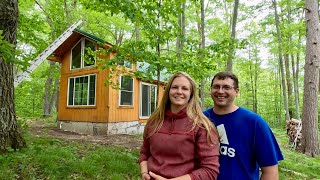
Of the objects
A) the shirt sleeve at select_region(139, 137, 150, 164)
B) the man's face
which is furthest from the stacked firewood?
the shirt sleeve at select_region(139, 137, 150, 164)

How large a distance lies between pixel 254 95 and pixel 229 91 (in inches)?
1131

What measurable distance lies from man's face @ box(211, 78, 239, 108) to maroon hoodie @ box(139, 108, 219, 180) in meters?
0.28

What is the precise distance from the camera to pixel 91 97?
11719 mm

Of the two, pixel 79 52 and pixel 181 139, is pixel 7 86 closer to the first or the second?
pixel 181 139

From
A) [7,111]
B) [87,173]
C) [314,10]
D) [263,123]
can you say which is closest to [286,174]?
[87,173]

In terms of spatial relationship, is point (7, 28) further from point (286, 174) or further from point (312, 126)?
point (312, 126)

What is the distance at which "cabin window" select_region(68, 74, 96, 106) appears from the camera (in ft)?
38.5

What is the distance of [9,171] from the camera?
4293 mm

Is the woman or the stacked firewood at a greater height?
the woman

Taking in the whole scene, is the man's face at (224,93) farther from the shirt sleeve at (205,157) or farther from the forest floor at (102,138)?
the forest floor at (102,138)

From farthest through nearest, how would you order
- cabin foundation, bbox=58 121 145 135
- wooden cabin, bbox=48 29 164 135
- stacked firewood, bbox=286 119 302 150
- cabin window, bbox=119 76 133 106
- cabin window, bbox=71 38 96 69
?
cabin window, bbox=71 38 96 69
cabin window, bbox=119 76 133 106
wooden cabin, bbox=48 29 164 135
cabin foundation, bbox=58 121 145 135
stacked firewood, bbox=286 119 302 150

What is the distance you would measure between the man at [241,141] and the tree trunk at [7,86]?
176 inches

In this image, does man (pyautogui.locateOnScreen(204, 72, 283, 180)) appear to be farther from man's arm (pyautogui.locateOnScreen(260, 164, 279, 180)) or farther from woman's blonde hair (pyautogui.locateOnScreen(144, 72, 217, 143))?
woman's blonde hair (pyautogui.locateOnScreen(144, 72, 217, 143))

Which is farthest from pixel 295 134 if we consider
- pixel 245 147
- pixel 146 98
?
pixel 245 147
